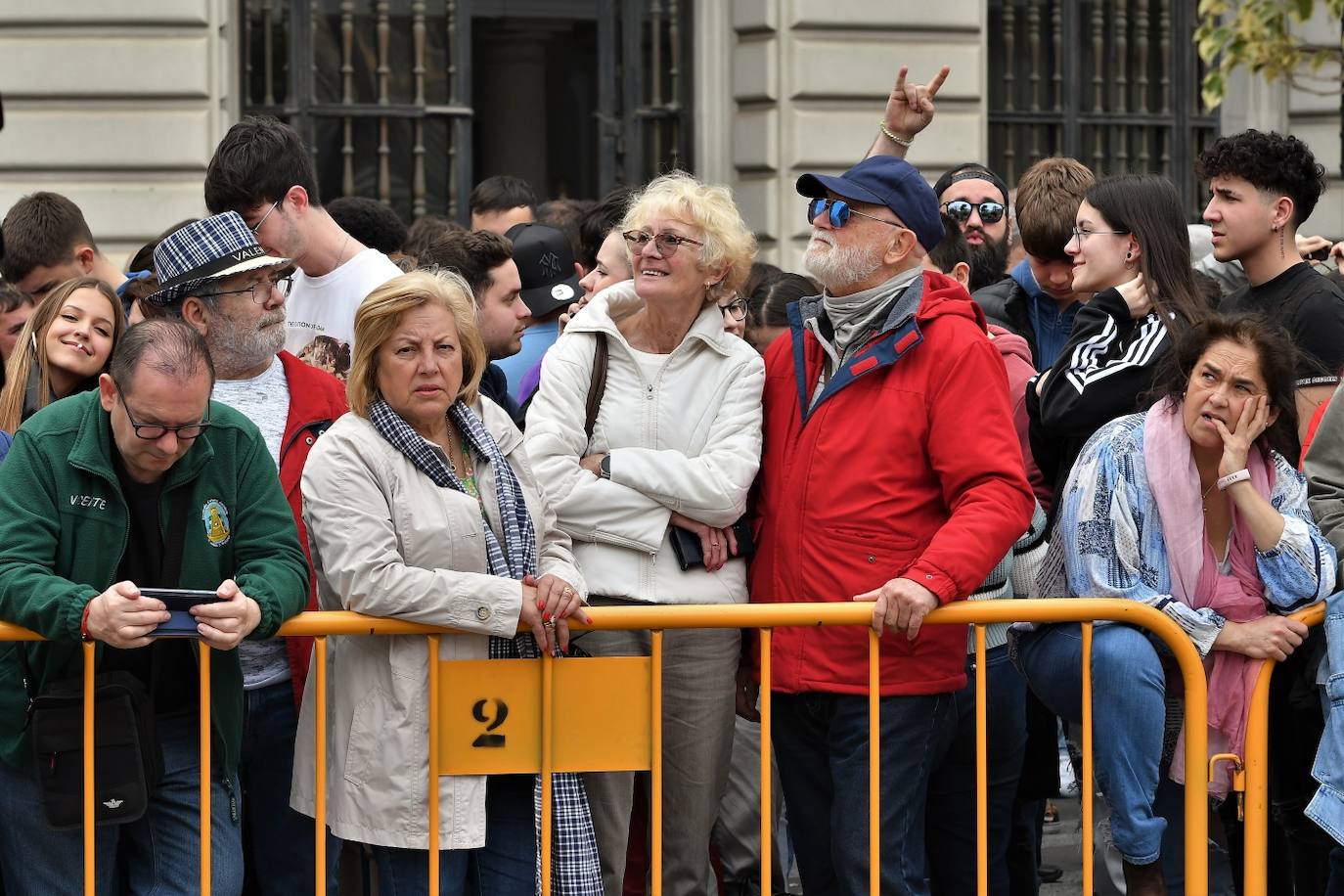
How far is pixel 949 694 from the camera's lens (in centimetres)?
439

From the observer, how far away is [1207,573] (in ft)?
14.5

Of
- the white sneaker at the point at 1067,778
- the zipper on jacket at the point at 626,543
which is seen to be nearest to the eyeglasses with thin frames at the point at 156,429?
the zipper on jacket at the point at 626,543

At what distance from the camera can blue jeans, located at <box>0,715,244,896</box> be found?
4047 mm

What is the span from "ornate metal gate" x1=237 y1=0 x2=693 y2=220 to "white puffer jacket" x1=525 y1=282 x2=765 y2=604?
6.87 metres

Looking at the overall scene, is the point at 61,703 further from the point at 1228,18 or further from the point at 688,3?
the point at 1228,18

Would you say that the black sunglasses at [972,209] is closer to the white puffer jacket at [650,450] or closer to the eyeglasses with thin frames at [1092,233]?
the eyeglasses with thin frames at [1092,233]

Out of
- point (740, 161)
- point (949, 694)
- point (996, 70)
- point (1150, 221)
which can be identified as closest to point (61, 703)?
point (949, 694)

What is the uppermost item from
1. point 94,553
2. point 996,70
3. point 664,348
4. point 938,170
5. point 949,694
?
point 996,70

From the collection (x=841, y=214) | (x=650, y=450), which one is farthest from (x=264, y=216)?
(x=841, y=214)

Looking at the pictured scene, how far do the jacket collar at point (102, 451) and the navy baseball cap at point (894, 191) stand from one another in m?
1.55

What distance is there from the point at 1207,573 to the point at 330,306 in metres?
2.51

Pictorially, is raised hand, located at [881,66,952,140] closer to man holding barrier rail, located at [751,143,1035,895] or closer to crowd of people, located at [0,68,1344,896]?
crowd of people, located at [0,68,1344,896]

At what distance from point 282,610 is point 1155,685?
1.99 meters

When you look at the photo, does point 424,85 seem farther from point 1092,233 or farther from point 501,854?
point 501,854
